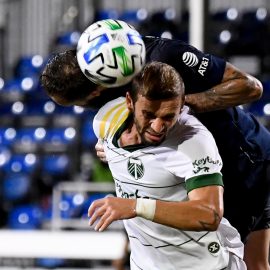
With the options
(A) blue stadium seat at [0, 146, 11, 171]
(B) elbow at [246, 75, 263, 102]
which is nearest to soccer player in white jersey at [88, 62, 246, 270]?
(B) elbow at [246, 75, 263, 102]

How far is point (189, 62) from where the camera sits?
329cm

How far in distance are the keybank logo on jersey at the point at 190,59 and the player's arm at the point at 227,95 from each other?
4.7 inches

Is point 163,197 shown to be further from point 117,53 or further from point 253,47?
point 253,47

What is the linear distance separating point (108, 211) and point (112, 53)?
0.60 m

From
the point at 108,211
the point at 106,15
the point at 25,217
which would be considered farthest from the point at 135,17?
the point at 108,211

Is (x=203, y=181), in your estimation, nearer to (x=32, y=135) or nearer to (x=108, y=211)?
(x=108, y=211)

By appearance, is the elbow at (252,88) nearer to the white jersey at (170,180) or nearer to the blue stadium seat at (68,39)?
the white jersey at (170,180)

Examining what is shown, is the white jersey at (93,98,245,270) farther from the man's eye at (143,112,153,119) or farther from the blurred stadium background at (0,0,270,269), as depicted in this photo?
the blurred stadium background at (0,0,270,269)

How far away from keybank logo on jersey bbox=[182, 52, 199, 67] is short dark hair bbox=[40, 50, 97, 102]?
373 millimetres

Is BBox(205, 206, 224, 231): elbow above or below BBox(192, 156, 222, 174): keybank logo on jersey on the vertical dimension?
below

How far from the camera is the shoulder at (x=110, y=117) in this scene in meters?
3.28

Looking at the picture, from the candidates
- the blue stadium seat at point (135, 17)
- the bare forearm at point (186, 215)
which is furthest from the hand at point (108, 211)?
the blue stadium seat at point (135, 17)

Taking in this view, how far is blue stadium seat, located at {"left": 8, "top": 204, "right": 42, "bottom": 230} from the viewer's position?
8109mm

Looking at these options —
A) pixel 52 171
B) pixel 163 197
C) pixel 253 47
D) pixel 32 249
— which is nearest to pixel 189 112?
pixel 163 197
